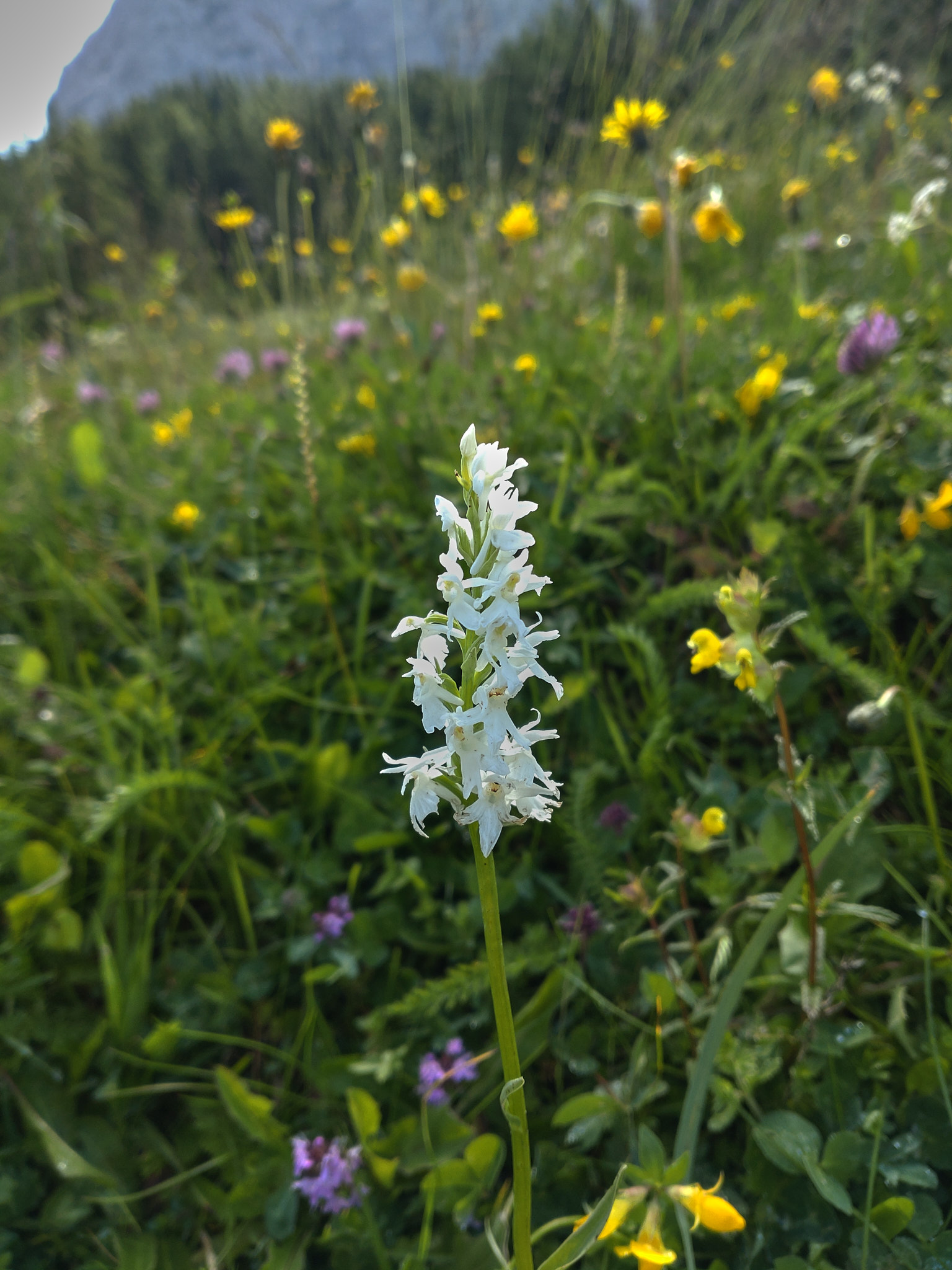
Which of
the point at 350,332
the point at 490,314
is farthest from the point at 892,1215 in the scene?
the point at 350,332

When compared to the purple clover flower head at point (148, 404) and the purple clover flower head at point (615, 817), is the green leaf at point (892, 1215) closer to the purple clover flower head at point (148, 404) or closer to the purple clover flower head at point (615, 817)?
the purple clover flower head at point (615, 817)

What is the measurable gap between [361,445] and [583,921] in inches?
65.8

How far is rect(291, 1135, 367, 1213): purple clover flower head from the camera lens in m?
1.10

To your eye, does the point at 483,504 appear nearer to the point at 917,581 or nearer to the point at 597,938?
the point at 597,938

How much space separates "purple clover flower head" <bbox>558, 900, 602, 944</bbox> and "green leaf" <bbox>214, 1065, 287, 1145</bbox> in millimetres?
578

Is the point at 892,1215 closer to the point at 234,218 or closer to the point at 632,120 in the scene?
the point at 632,120

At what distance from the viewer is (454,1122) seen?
3.79ft

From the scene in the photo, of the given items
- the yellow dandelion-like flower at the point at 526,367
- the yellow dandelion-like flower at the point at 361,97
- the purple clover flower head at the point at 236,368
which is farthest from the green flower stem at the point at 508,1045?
the purple clover flower head at the point at 236,368

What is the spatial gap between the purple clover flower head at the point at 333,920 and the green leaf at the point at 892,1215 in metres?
0.90

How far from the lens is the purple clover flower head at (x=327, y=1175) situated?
1098mm

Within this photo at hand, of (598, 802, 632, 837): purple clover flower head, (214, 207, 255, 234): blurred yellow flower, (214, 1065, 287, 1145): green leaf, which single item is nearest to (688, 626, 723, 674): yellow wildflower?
(598, 802, 632, 837): purple clover flower head

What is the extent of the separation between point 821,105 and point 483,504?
4.64 metres

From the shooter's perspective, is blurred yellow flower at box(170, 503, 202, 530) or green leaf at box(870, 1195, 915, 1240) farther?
blurred yellow flower at box(170, 503, 202, 530)

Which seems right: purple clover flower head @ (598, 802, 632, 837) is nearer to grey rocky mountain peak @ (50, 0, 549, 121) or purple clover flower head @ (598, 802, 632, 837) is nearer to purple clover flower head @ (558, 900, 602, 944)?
purple clover flower head @ (558, 900, 602, 944)
